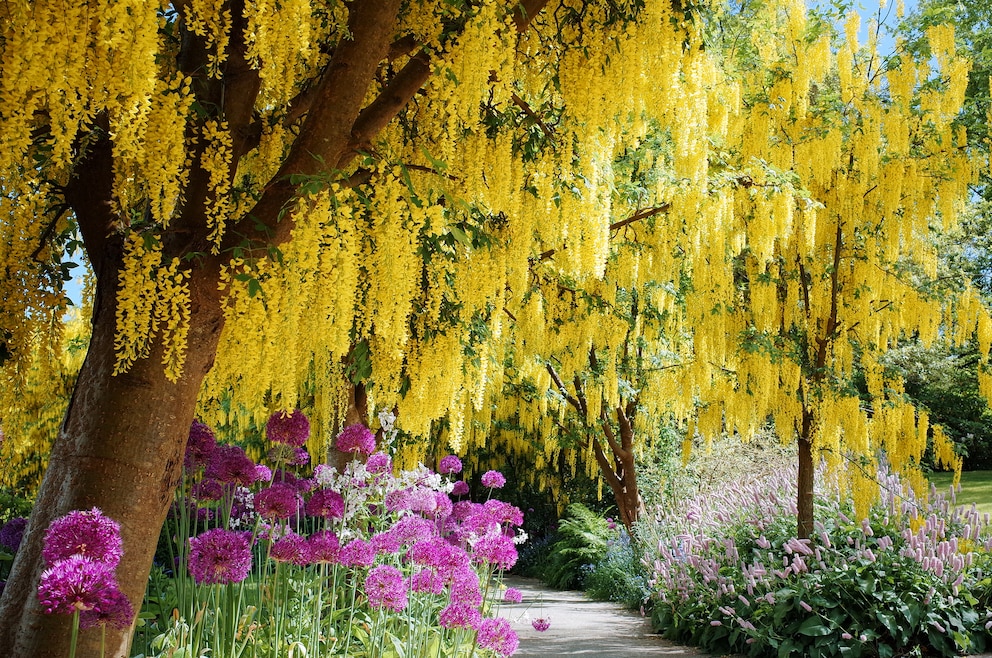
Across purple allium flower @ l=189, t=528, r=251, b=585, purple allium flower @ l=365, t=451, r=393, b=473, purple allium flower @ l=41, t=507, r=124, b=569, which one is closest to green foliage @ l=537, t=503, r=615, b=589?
purple allium flower @ l=365, t=451, r=393, b=473

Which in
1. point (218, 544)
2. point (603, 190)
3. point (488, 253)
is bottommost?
point (218, 544)

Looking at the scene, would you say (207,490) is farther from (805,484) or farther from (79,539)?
(805,484)

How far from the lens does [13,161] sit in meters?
2.24

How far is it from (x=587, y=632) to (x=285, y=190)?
5619 millimetres

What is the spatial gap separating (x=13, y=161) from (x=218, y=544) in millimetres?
1299

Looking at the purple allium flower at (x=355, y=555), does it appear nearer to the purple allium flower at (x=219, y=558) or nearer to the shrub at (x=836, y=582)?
the purple allium flower at (x=219, y=558)

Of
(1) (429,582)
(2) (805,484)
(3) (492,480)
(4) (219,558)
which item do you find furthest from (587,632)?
(4) (219,558)

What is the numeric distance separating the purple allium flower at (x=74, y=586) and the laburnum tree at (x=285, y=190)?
0.90m

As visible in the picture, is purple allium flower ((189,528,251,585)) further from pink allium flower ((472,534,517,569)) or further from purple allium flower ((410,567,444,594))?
pink allium flower ((472,534,517,569))

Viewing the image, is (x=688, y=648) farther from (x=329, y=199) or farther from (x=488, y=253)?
(x=329, y=199)

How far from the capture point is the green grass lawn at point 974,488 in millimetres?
10477

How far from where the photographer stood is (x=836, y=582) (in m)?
5.54

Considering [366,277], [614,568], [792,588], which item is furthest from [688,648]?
[366,277]

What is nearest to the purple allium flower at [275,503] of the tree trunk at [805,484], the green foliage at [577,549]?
the tree trunk at [805,484]
